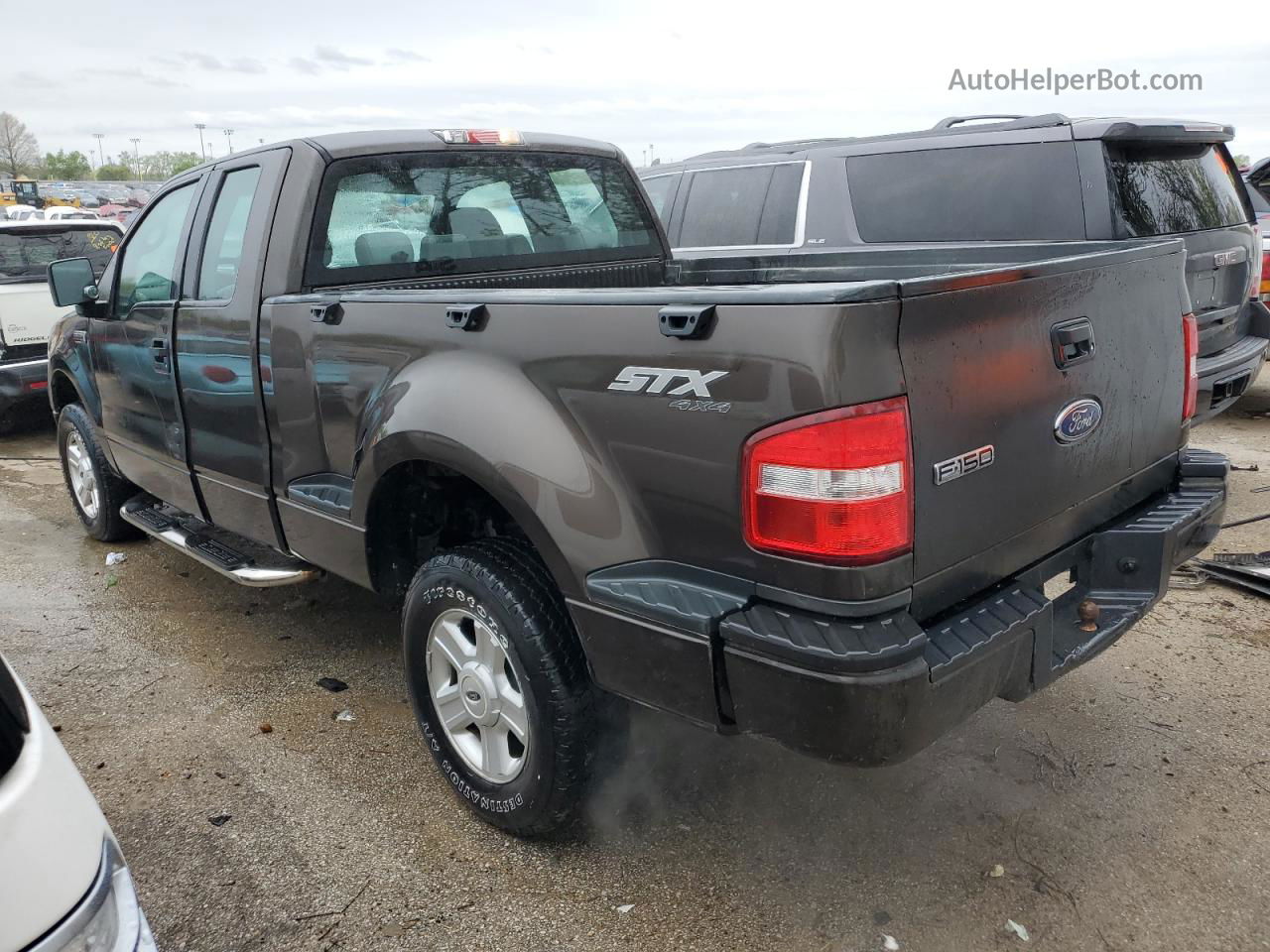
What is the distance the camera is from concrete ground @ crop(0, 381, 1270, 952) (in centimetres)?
234

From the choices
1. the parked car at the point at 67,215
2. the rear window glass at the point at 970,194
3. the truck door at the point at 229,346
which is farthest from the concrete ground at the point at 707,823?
the parked car at the point at 67,215

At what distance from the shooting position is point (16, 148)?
99.6 m

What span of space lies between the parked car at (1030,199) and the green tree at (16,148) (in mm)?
104511

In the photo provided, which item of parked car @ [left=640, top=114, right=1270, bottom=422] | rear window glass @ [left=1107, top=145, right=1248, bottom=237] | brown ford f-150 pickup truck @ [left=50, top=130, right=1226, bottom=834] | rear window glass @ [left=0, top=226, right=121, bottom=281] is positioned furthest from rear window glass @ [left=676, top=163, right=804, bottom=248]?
rear window glass @ [left=0, top=226, right=121, bottom=281]

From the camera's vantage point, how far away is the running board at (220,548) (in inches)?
135

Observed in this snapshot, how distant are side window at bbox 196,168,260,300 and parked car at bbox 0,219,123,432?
4.45 m

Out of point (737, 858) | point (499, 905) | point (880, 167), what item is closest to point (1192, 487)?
point (737, 858)

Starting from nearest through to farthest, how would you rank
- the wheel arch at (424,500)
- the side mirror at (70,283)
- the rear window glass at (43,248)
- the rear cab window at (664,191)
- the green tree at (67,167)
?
the wheel arch at (424,500)
the side mirror at (70,283)
the rear cab window at (664,191)
the rear window glass at (43,248)
the green tree at (67,167)

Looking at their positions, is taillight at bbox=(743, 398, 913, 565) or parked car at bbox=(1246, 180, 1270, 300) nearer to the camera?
taillight at bbox=(743, 398, 913, 565)

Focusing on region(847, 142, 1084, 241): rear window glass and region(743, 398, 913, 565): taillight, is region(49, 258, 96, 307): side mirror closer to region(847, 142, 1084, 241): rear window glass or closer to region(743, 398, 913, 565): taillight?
region(743, 398, 913, 565): taillight

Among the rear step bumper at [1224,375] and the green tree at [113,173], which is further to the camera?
the green tree at [113,173]

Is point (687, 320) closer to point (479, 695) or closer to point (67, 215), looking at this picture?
point (479, 695)

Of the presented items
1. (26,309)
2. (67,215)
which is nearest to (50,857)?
(26,309)

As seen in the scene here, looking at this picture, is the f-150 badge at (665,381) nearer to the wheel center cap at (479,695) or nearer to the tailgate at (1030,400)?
the tailgate at (1030,400)
